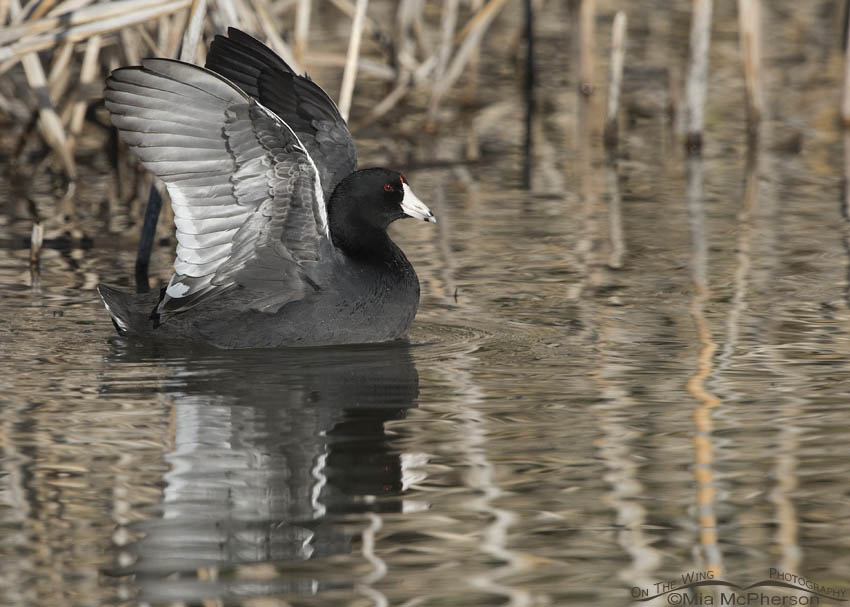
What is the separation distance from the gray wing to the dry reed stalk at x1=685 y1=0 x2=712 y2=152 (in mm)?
5349

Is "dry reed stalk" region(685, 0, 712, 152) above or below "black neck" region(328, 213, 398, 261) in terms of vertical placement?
above

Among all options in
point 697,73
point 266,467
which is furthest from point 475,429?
point 697,73

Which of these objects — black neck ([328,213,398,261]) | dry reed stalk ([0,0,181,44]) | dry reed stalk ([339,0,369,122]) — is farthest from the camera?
dry reed stalk ([339,0,369,122])

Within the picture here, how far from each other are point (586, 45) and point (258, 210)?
303 inches

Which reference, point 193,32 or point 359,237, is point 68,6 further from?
point 359,237

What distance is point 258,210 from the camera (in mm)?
5785

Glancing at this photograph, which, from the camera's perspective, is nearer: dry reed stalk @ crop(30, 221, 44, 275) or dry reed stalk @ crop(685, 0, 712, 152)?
dry reed stalk @ crop(30, 221, 44, 275)

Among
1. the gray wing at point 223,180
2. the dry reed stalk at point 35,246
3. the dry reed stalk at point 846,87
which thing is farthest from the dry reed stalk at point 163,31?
the dry reed stalk at point 846,87

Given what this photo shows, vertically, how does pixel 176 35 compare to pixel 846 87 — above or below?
above

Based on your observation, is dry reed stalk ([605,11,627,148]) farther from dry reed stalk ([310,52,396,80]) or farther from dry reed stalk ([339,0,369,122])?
dry reed stalk ([339,0,369,122])

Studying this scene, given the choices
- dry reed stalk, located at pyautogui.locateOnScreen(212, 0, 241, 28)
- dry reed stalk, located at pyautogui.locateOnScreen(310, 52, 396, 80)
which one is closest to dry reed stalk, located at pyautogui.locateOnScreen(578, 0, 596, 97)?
dry reed stalk, located at pyautogui.locateOnScreen(310, 52, 396, 80)

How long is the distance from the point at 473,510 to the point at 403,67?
323 inches

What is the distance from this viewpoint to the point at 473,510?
4.04 meters

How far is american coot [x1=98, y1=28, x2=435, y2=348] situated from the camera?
214 inches
